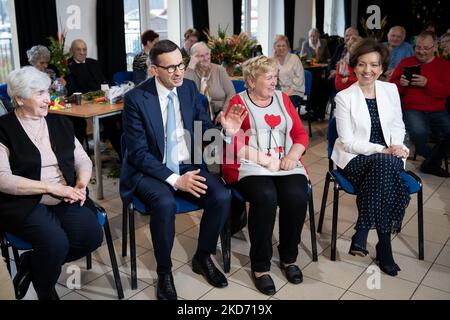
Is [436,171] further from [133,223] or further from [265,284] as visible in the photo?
[133,223]

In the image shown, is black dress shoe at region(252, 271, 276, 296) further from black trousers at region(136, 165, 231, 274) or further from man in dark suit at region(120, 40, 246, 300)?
black trousers at region(136, 165, 231, 274)

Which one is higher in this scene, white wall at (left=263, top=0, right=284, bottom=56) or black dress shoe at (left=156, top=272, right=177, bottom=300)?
white wall at (left=263, top=0, right=284, bottom=56)

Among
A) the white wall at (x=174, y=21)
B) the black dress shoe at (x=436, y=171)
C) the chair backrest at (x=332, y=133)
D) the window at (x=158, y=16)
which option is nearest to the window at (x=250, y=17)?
the white wall at (x=174, y=21)

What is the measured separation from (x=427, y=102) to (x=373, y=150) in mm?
1842

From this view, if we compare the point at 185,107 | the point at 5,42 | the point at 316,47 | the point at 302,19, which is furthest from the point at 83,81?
the point at 302,19

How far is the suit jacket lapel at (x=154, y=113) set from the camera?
2.43 meters

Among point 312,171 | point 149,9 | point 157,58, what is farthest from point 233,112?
point 149,9

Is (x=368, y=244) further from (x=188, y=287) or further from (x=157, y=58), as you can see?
(x=157, y=58)

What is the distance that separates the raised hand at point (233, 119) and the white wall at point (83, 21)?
3.69 meters

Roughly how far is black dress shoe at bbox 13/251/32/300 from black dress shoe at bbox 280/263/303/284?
50.1 inches

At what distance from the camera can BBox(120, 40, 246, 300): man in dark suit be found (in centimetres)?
233

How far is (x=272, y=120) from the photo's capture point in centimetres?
261

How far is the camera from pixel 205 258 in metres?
2.52

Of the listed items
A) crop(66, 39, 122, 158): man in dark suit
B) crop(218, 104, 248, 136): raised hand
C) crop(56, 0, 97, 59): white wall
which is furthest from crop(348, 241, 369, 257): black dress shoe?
crop(56, 0, 97, 59): white wall
